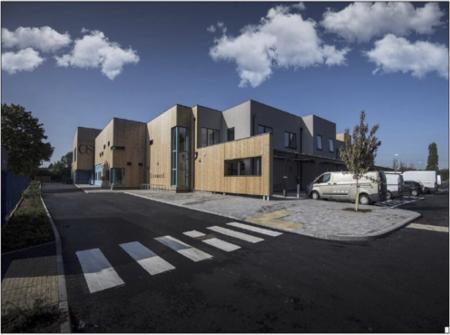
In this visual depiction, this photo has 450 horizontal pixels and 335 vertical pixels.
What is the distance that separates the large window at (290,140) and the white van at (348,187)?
10.9m

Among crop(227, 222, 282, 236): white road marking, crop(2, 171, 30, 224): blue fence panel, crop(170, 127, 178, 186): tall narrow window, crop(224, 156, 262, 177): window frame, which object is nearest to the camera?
crop(227, 222, 282, 236): white road marking

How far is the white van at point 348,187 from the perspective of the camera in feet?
Result: 45.5

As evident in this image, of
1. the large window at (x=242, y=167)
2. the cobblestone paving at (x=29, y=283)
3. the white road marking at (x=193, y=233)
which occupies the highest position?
the large window at (x=242, y=167)

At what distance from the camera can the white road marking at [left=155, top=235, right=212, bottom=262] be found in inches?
217

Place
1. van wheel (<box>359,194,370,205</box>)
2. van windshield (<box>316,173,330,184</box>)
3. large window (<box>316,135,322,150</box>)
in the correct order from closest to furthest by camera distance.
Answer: van wheel (<box>359,194,370,205</box>) → van windshield (<box>316,173,330,184</box>) → large window (<box>316,135,322,150</box>)

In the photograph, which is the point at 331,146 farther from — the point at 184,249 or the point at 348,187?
the point at 184,249

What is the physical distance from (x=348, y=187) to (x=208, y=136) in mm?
14994

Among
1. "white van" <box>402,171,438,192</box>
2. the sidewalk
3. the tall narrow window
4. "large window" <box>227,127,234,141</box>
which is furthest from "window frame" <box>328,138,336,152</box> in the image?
the sidewalk

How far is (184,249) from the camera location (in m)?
6.07

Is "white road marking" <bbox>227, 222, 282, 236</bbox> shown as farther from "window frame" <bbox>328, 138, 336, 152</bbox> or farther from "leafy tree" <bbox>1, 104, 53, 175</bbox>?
"window frame" <bbox>328, 138, 336, 152</bbox>

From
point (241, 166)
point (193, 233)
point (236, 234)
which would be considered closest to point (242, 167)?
point (241, 166)

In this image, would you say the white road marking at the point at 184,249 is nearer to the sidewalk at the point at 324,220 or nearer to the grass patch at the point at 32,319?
the grass patch at the point at 32,319

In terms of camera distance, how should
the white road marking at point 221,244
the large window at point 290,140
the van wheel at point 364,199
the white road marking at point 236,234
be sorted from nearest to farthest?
the white road marking at point 221,244
the white road marking at point 236,234
the van wheel at point 364,199
the large window at point 290,140

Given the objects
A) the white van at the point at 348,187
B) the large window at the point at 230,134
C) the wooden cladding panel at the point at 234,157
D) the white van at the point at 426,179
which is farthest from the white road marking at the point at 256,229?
the white van at the point at 426,179
